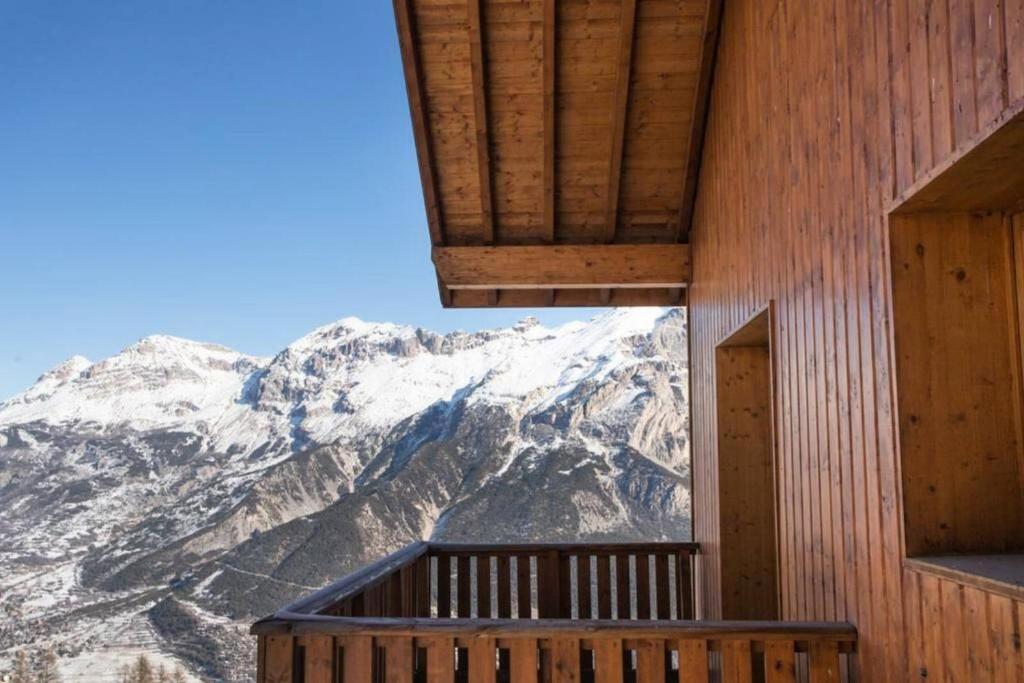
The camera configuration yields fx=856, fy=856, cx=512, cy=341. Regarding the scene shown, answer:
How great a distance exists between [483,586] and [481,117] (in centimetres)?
285

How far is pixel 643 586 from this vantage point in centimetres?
530

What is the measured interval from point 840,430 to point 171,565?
160ft

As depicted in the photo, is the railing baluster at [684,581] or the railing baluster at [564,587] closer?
the railing baluster at [564,587]

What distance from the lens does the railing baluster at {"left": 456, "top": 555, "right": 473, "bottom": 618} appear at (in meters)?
5.17

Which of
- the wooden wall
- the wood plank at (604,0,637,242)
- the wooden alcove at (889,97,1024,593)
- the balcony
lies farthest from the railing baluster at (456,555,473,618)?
the wooden alcove at (889,97,1024,593)

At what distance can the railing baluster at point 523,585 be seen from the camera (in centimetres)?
518

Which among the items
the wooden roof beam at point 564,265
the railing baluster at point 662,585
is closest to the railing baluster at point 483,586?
the railing baluster at point 662,585

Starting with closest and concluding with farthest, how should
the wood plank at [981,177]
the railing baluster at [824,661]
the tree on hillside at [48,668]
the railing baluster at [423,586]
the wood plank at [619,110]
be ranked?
1. the wood plank at [981,177]
2. the railing baluster at [824,661]
3. the wood plank at [619,110]
4. the railing baluster at [423,586]
5. the tree on hillside at [48,668]

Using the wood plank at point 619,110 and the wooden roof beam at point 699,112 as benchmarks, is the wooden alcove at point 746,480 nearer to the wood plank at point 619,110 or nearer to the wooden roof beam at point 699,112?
the wooden roof beam at point 699,112

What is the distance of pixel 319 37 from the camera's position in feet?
142

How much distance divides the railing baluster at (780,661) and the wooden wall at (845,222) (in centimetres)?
22

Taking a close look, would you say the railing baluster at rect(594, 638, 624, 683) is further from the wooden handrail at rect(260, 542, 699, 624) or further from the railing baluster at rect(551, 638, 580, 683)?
the wooden handrail at rect(260, 542, 699, 624)

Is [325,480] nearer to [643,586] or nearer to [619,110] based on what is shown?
[643,586]

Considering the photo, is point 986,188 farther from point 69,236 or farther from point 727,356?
point 69,236
